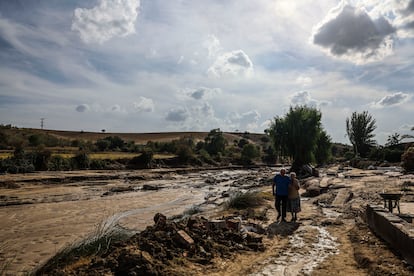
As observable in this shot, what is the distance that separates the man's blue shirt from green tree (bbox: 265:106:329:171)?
22837 millimetres

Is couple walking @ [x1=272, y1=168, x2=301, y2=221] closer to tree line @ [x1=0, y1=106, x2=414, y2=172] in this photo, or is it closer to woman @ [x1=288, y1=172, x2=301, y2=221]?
woman @ [x1=288, y1=172, x2=301, y2=221]

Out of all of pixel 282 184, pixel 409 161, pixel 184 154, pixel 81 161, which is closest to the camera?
pixel 282 184

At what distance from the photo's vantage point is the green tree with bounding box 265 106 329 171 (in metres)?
33.9

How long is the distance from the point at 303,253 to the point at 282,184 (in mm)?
4207

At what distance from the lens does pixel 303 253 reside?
25.5ft

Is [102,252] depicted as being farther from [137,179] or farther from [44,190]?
[137,179]

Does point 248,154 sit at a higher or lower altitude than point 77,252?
higher

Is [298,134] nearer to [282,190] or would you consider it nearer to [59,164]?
[282,190]

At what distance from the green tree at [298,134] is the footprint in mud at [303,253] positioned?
2461 cm

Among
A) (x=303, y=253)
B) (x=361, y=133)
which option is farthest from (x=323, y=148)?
(x=303, y=253)

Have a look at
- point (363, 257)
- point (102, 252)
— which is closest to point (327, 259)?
point (363, 257)

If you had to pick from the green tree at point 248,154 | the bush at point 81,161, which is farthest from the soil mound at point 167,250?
the green tree at point 248,154

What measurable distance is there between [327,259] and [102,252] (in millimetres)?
4632

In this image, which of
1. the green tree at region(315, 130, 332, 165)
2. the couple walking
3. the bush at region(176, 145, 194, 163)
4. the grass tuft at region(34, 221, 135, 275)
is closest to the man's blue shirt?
the couple walking
